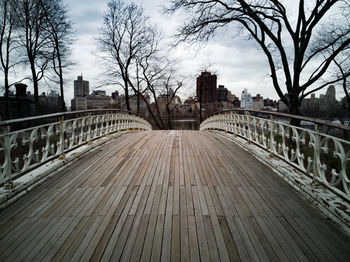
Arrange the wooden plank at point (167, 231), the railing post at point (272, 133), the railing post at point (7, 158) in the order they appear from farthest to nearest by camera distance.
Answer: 1. the railing post at point (272, 133)
2. the railing post at point (7, 158)
3. the wooden plank at point (167, 231)

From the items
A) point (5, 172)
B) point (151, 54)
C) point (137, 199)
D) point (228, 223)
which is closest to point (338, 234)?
point (228, 223)

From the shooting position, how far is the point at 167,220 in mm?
2148

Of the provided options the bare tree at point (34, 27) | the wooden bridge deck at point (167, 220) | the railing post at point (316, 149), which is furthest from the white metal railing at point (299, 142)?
the bare tree at point (34, 27)

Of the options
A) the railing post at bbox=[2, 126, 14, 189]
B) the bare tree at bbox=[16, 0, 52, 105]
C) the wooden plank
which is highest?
the bare tree at bbox=[16, 0, 52, 105]

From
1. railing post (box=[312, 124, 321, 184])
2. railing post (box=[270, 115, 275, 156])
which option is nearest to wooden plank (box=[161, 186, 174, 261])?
railing post (box=[312, 124, 321, 184])

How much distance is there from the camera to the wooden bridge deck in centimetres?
174

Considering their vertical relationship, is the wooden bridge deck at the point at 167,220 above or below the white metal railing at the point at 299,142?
below

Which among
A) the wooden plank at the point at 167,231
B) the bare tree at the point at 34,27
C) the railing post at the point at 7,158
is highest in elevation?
the bare tree at the point at 34,27

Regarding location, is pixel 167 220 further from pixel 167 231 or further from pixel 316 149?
pixel 316 149

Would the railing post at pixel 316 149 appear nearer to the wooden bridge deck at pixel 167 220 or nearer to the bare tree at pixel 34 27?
the wooden bridge deck at pixel 167 220

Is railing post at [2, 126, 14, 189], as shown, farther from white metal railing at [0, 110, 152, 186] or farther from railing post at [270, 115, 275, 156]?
railing post at [270, 115, 275, 156]

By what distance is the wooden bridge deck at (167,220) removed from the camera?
1.74m

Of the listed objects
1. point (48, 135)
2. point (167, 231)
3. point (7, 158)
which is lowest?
point (167, 231)

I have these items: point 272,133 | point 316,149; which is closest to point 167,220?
point 316,149
